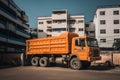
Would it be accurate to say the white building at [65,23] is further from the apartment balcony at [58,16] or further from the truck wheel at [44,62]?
the truck wheel at [44,62]

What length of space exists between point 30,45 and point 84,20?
39270mm

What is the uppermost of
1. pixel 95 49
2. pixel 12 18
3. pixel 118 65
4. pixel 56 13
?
pixel 56 13

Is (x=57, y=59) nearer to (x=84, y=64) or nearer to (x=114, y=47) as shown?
(x=84, y=64)

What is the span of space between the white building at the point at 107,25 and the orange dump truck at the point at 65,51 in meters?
33.0

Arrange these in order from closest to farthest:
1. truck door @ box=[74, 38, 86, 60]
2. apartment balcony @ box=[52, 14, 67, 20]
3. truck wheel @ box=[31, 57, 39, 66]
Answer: truck door @ box=[74, 38, 86, 60], truck wheel @ box=[31, 57, 39, 66], apartment balcony @ box=[52, 14, 67, 20]

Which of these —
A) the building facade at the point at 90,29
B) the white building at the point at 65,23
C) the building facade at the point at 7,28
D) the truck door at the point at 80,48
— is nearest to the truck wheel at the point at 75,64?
the truck door at the point at 80,48

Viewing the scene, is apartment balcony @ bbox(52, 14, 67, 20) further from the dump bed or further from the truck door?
the truck door

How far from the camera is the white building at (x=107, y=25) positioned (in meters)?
54.5

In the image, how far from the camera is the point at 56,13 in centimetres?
6312

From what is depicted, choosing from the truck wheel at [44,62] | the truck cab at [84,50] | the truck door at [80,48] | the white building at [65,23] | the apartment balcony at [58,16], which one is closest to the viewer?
the truck cab at [84,50]

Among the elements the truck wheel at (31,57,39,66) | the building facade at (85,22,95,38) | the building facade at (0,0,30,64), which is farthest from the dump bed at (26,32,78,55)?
the building facade at (85,22,95,38)

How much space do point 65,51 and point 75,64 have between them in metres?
1.81

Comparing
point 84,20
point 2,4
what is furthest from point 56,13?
point 2,4

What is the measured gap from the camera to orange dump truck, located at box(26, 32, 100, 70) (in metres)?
19.4
